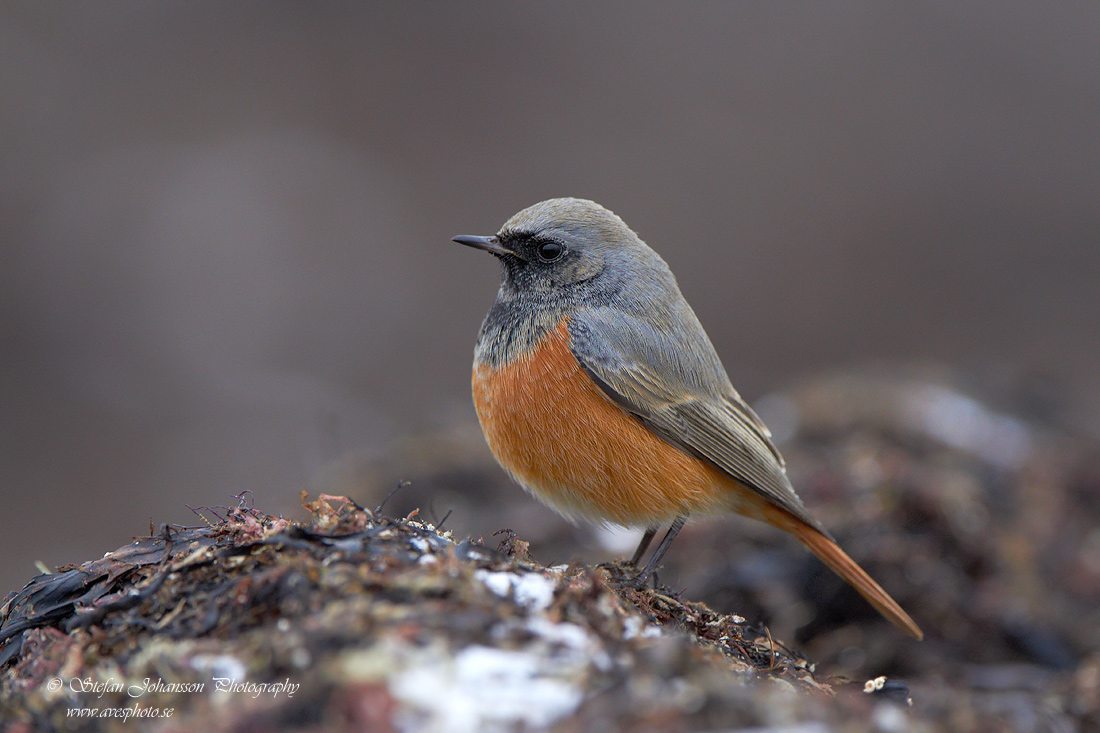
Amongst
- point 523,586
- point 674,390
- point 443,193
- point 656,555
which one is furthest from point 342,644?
point 443,193

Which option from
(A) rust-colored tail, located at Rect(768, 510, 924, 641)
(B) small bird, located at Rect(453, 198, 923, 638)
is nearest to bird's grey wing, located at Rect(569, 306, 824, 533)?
(B) small bird, located at Rect(453, 198, 923, 638)

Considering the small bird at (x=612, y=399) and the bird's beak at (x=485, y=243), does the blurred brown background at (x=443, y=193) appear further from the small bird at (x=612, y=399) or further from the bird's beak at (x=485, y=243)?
the bird's beak at (x=485, y=243)

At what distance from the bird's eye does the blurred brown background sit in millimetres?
5609

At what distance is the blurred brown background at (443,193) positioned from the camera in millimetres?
12023

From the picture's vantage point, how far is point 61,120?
15.2 metres

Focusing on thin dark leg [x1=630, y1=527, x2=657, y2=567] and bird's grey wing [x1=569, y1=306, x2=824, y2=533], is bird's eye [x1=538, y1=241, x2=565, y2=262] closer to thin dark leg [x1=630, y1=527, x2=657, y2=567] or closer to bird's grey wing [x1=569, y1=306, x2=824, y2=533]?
bird's grey wing [x1=569, y1=306, x2=824, y2=533]

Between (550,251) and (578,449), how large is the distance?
4.13ft

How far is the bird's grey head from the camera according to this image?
496 cm

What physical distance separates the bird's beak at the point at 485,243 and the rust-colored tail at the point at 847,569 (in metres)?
2.15

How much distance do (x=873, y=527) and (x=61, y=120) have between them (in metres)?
15.5

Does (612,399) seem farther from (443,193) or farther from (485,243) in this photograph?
(443,193)

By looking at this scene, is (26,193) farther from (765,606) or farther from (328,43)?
(765,606)

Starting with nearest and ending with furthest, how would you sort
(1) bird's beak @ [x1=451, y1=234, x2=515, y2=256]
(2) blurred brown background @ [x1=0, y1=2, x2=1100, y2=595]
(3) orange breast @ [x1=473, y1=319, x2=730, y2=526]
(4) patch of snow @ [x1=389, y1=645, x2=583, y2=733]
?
(4) patch of snow @ [x1=389, y1=645, x2=583, y2=733], (3) orange breast @ [x1=473, y1=319, x2=730, y2=526], (1) bird's beak @ [x1=451, y1=234, x2=515, y2=256], (2) blurred brown background @ [x1=0, y1=2, x2=1100, y2=595]

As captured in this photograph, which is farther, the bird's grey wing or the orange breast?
the bird's grey wing
